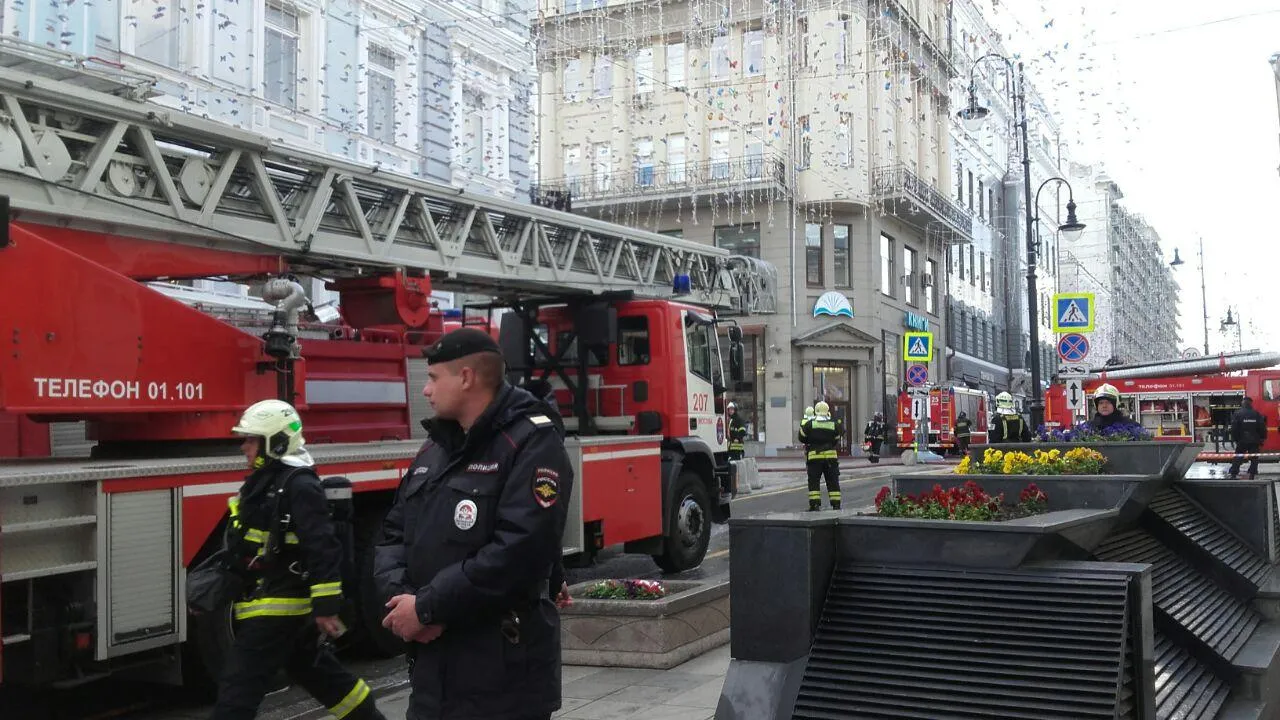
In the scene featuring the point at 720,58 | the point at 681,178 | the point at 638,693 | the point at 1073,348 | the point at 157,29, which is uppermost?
the point at 720,58

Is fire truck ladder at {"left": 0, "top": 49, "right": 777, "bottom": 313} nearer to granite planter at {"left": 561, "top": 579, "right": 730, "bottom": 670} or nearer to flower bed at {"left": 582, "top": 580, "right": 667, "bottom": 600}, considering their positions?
flower bed at {"left": 582, "top": 580, "right": 667, "bottom": 600}

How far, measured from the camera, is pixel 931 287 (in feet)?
156

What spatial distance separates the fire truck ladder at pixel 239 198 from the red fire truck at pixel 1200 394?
25.7 meters

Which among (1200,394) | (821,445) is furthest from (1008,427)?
(1200,394)

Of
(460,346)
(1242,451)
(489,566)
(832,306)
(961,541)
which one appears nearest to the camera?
(489,566)

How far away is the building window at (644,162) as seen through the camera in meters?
39.4

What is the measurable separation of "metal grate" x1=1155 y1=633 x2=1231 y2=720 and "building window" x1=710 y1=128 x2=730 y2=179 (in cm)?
3353

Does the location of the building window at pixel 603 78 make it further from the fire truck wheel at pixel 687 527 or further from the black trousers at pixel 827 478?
the fire truck wheel at pixel 687 527

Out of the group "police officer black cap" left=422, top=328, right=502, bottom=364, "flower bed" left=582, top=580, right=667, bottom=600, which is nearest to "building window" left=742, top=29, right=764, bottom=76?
"flower bed" left=582, top=580, right=667, bottom=600

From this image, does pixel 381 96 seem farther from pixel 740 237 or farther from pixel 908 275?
pixel 908 275

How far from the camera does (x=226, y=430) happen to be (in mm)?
7590

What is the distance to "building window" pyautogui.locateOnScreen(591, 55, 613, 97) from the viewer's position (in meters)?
35.8

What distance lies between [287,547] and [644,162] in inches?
1390

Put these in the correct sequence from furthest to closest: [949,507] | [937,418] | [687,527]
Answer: [937,418]
[687,527]
[949,507]
